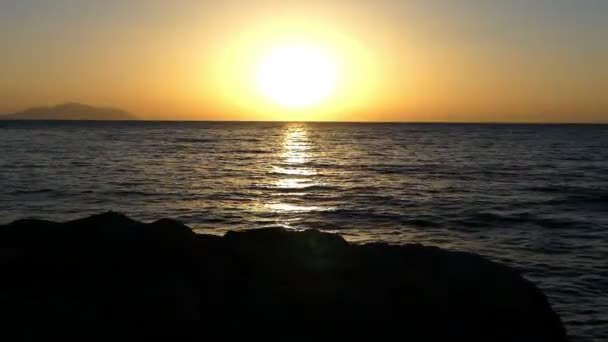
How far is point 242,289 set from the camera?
6.10 m

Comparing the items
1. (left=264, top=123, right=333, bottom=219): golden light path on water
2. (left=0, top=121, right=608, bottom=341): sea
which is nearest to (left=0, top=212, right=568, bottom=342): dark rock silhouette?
(left=0, top=121, right=608, bottom=341): sea

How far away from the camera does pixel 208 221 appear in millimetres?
25328

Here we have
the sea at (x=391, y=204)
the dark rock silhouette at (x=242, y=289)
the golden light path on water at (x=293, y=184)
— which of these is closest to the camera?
the dark rock silhouette at (x=242, y=289)

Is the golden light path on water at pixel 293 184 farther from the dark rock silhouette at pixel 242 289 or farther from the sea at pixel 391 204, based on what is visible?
the dark rock silhouette at pixel 242 289

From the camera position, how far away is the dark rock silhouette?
215 inches

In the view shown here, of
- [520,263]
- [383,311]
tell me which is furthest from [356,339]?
[520,263]

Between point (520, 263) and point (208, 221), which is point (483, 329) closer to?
point (520, 263)

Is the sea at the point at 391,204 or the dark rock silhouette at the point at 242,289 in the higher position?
the dark rock silhouette at the point at 242,289

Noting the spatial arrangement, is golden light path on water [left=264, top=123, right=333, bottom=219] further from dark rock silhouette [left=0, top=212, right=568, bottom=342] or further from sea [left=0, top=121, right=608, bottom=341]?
dark rock silhouette [left=0, top=212, right=568, bottom=342]

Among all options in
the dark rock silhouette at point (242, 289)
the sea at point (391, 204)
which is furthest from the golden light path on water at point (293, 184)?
the dark rock silhouette at point (242, 289)

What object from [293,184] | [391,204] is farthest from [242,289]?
[293,184]

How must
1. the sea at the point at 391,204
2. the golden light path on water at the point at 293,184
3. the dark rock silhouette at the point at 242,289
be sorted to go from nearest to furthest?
1. the dark rock silhouette at the point at 242,289
2. the sea at the point at 391,204
3. the golden light path on water at the point at 293,184

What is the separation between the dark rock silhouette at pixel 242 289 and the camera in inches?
215

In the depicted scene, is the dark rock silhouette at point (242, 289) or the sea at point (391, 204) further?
the sea at point (391, 204)
